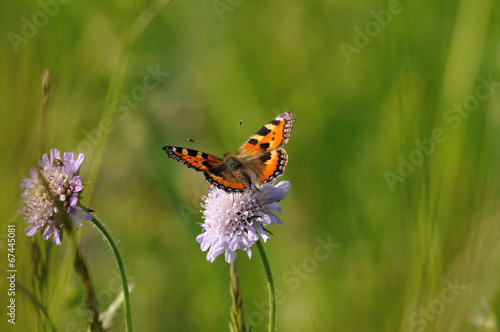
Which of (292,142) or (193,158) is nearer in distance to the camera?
(193,158)

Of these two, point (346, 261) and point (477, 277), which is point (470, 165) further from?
point (477, 277)

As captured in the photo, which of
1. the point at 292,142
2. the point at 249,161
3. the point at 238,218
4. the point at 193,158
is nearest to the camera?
the point at 238,218

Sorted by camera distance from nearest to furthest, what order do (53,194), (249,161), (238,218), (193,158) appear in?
(53,194), (238,218), (193,158), (249,161)

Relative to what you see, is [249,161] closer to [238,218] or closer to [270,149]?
[270,149]

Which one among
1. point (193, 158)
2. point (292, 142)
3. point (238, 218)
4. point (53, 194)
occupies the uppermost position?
point (292, 142)

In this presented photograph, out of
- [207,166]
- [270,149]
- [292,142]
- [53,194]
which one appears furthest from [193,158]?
[292,142]

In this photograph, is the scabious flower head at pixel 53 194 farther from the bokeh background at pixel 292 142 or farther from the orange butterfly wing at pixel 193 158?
the orange butterfly wing at pixel 193 158
